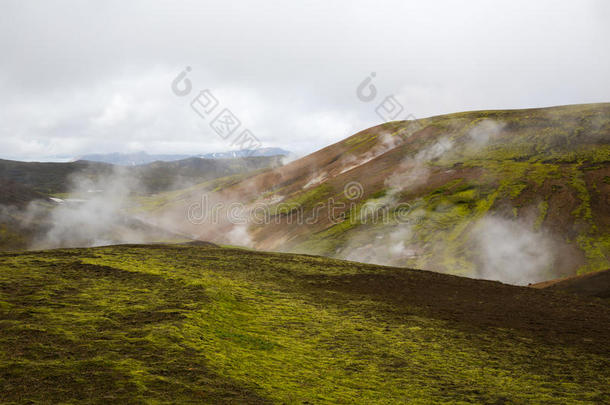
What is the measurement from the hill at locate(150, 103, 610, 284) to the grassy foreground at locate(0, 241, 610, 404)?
85.7 feet

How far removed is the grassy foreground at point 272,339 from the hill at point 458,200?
26114 millimetres

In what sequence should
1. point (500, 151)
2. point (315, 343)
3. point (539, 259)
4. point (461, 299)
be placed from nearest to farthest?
point (315, 343) < point (461, 299) < point (539, 259) < point (500, 151)

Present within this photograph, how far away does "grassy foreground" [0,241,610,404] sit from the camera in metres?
11.2

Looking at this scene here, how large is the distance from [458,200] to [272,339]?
195ft

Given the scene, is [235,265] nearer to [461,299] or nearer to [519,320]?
[461,299]

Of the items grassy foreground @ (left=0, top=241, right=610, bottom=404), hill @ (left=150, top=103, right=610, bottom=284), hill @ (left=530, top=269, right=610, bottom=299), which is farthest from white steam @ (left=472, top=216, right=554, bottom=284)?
grassy foreground @ (left=0, top=241, right=610, bottom=404)

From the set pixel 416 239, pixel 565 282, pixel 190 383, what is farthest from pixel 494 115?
pixel 190 383

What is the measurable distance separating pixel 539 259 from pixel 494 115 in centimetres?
5885

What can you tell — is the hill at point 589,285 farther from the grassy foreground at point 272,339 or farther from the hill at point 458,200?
the hill at point 458,200

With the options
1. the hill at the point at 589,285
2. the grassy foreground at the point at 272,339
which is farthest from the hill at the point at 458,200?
the grassy foreground at the point at 272,339

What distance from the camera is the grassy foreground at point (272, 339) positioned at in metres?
11.2

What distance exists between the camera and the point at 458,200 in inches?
2697

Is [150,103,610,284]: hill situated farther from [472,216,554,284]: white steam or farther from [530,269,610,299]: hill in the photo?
[530,269,610,299]: hill

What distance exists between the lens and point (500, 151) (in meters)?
82.1
